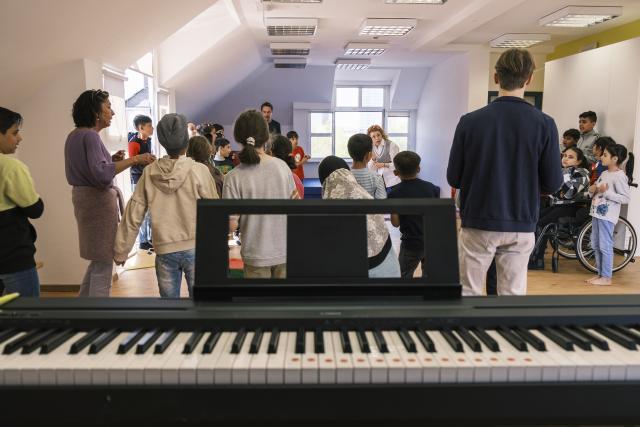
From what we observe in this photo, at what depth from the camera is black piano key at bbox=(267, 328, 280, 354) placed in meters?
1.02

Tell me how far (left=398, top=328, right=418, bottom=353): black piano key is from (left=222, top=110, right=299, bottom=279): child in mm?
1401

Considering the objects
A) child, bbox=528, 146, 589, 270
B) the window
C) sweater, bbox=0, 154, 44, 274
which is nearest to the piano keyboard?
sweater, bbox=0, 154, 44, 274

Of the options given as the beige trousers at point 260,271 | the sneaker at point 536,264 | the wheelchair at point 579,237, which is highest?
the beige trousers at point 260,271

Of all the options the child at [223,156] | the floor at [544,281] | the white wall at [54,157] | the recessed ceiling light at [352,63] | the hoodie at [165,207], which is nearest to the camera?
the hoodie at [165,207]

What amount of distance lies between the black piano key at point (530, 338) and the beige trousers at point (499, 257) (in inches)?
52.2

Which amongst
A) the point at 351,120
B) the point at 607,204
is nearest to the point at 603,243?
the point at 607,204

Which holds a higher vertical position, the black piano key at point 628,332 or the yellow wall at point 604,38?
the yellow wall at point 604,38

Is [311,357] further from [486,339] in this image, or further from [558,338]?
[558,338]

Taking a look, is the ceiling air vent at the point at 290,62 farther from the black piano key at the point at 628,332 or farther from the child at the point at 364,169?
the black piano key at the point at 628,332

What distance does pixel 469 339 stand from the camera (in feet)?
3.47

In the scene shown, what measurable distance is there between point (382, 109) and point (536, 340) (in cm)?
1315

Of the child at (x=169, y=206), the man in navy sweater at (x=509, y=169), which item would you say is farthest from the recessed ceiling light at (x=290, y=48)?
the man in navy sweater at (x=509, y=169)

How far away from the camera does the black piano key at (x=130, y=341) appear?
1011mm

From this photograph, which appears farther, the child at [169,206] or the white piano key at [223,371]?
the child at [169,206]
